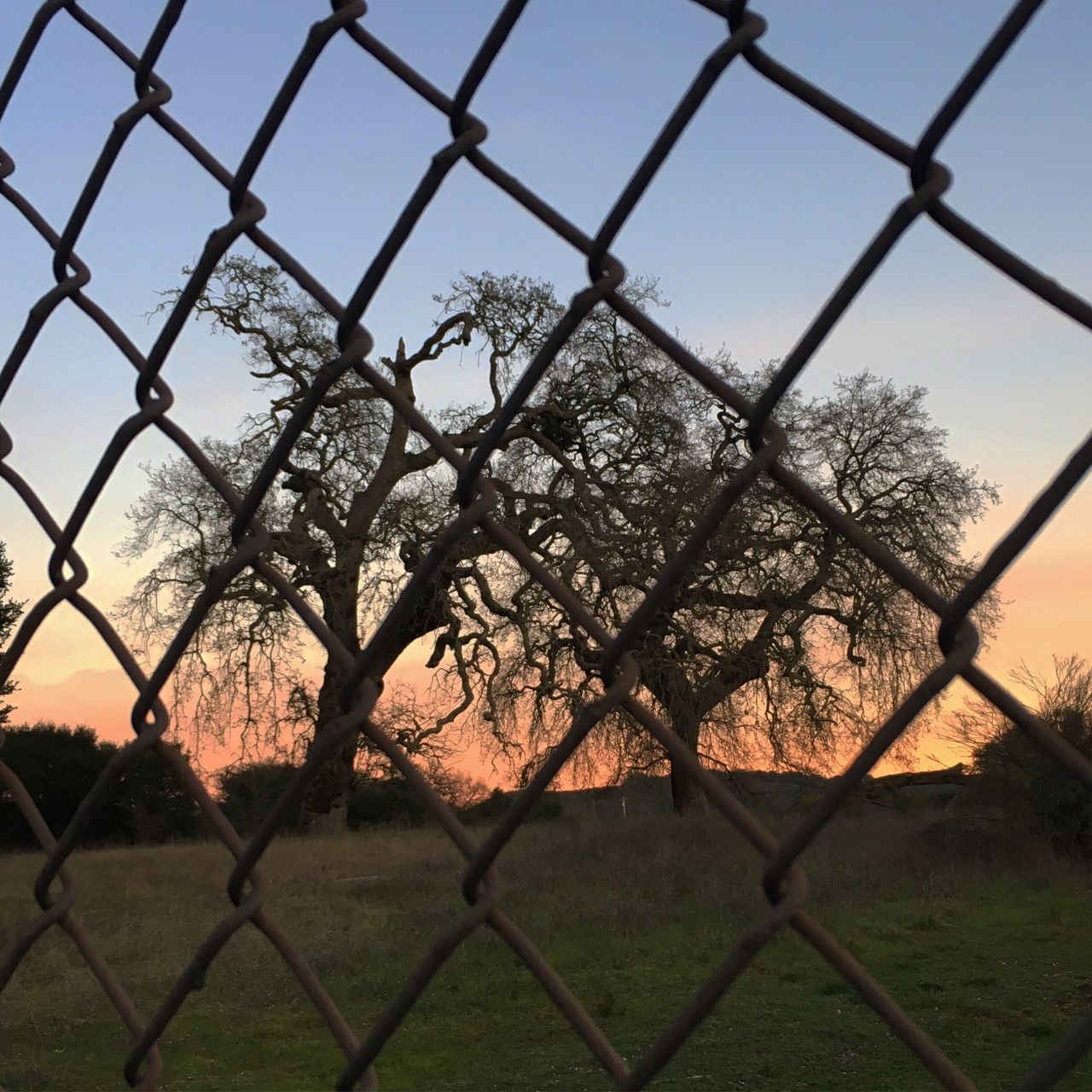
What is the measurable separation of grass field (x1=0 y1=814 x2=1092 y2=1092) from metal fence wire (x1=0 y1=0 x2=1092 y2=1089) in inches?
147

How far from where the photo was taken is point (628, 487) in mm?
12875

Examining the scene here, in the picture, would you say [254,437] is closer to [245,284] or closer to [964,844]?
[245,284]

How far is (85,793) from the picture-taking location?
48.5 feet

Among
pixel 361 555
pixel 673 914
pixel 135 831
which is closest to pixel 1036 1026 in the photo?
pixel 673 914

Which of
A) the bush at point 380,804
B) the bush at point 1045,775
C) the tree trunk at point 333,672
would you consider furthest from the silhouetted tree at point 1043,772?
the bush at point 380,804

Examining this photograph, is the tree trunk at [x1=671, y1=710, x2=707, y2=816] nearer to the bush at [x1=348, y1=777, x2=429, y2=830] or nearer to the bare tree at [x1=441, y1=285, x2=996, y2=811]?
the bare tree at [x1=441, y1=285, x2=996, y2=811]

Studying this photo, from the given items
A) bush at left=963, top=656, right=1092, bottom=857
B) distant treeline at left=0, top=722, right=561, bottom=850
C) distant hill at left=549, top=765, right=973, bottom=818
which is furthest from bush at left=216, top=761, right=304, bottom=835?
bush at left=963, top=656, right=1092, bottom=857

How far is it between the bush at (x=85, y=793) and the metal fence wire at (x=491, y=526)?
569 inches

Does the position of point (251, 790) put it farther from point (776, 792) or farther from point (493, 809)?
point (776, 792)

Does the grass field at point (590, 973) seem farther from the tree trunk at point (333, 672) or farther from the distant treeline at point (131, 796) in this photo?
the distant treeline at point (131, 796)

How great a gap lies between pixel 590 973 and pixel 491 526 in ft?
18.3

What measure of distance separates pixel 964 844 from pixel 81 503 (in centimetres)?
1007

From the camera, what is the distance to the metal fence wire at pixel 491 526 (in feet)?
1.36

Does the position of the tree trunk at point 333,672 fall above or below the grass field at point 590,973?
above
